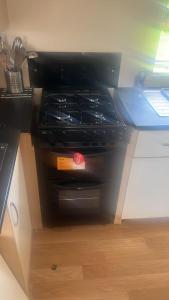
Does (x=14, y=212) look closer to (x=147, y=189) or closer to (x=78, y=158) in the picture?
(x=78, y=158)

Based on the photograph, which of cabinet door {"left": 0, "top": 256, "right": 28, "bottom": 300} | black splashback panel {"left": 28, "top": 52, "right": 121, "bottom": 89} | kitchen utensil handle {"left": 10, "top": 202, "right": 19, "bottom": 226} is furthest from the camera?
black splashback panel {"left": 28, "top": 52, "right": 121, "bottom": 89}

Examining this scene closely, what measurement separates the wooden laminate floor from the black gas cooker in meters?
0.79

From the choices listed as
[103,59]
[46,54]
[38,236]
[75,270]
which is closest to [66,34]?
[46,54]

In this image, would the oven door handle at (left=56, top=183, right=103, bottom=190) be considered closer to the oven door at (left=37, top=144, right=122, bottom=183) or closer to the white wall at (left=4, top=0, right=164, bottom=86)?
the oven door at (left=37, top=144, right=122, bottom=183)

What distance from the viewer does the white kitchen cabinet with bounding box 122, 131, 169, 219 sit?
127 cm

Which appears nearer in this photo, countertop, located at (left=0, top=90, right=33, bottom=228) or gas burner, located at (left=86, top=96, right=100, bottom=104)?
→ countertop, located at (left=0, top=90, right=33, bottom=228)

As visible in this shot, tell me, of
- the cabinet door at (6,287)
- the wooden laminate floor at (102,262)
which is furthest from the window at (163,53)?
the cabinet door at (6,287)

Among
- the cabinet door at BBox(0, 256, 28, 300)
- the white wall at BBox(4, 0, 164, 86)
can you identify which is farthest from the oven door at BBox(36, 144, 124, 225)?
the white wall at BBox(4, 0, 164, 86)

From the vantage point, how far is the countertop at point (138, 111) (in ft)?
3.99

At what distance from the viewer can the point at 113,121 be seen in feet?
4.11

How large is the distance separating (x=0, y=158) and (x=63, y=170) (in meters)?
0.45

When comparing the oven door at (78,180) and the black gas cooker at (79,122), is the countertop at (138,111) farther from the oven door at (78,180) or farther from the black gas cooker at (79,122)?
the oven door at (78,180)

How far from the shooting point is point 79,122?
124cm

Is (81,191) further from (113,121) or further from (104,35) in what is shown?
(104,35)
